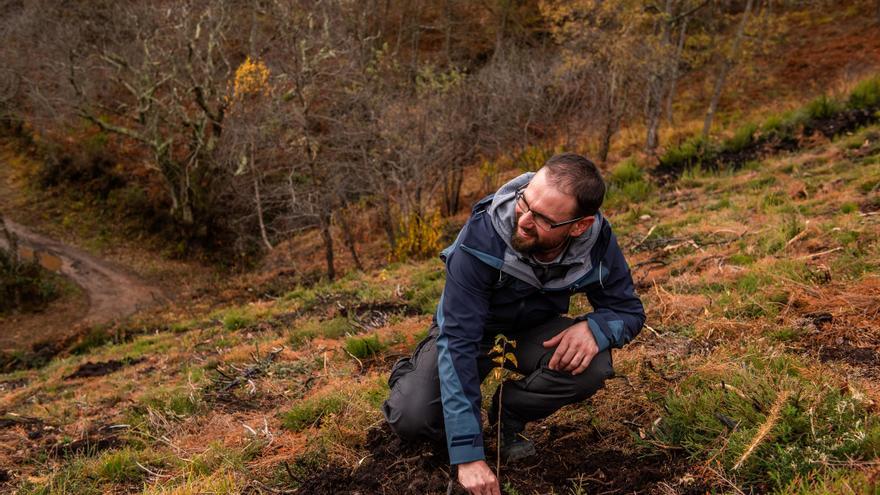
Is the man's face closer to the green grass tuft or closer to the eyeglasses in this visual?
the eyeglasses

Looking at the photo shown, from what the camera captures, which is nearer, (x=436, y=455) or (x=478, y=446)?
(x=478, y=446)

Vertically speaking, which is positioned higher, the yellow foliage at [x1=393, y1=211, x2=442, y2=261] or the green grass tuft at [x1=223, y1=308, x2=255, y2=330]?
the green grass tuft at [x1=223, y1=308, x2=255, y2=330]

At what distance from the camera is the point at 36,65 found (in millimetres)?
23234

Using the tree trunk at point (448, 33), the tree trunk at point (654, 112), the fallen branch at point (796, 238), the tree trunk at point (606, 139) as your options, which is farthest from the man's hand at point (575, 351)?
the tree trunk at point (448, 33)

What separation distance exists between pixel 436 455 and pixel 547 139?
14.3m

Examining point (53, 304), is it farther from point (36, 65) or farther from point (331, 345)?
point (331, 345)

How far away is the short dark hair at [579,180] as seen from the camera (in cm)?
233

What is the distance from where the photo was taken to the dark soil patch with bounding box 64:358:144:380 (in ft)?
23.7

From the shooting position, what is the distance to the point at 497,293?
263cm

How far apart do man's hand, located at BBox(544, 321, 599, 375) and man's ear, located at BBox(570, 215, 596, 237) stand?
401 millimetres

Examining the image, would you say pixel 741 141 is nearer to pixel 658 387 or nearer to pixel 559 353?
pixel 658 387

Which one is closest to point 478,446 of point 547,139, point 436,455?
point 436,455

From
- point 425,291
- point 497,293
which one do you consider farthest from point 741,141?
point 497,293

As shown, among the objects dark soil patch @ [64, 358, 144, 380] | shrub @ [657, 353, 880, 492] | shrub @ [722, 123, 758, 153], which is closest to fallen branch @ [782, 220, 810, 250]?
shrub @ [657, 353, 880, 492]
